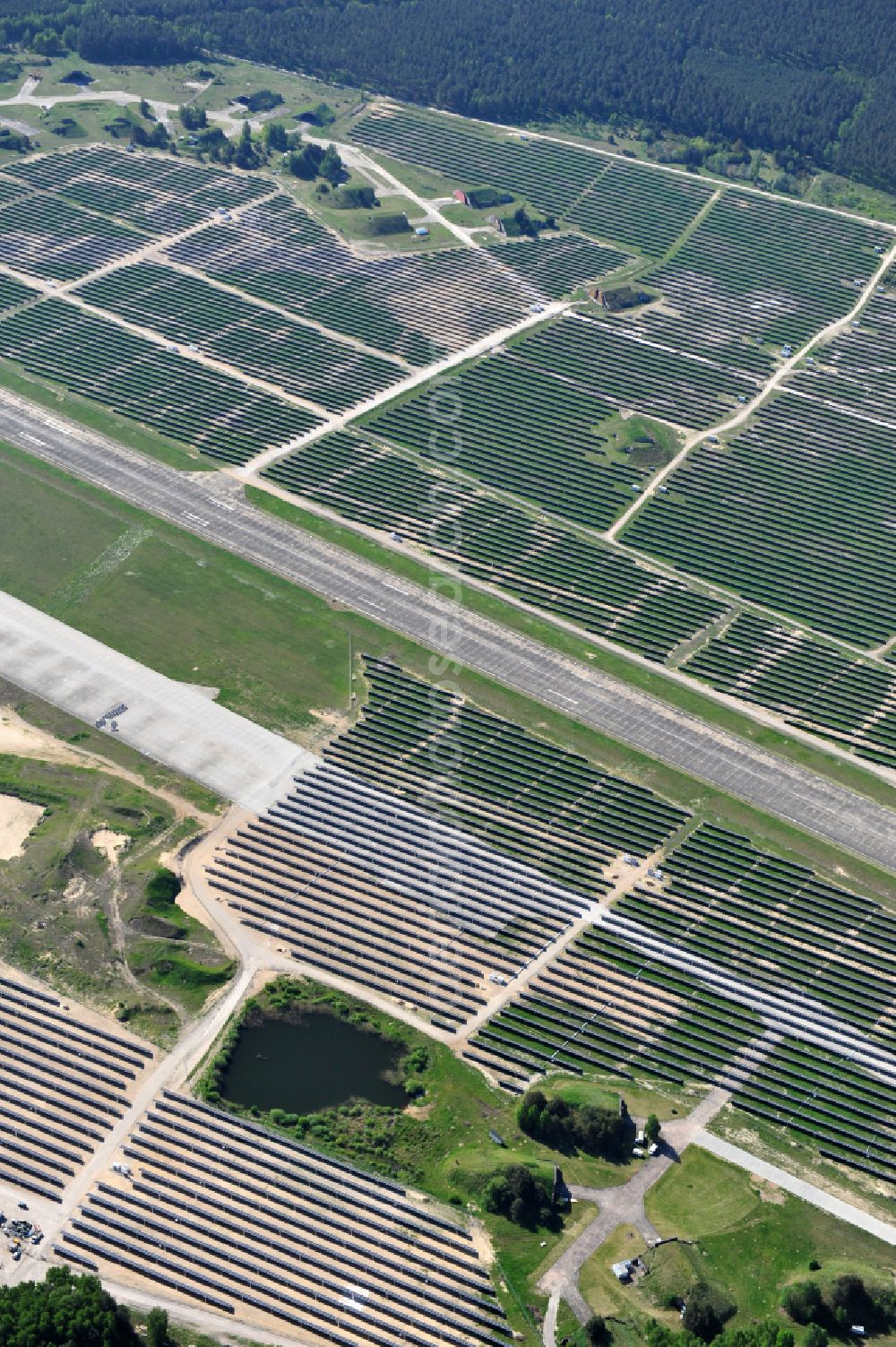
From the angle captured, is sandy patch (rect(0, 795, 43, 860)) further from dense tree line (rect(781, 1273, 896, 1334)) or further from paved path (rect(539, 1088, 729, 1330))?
dense tree line (rect(781, 1273, 896, 1334))

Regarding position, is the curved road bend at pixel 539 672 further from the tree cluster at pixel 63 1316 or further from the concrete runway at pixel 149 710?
the tree cluster at pixel 63 1316

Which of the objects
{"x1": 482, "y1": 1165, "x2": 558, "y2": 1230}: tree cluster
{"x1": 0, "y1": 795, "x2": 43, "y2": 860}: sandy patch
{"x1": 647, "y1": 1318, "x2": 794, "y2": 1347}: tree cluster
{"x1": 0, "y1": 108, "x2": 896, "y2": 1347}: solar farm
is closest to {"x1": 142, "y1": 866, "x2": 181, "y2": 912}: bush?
{"x1": 0, "y1": 108, "x2": 896, "y2": 1347}: solar farm

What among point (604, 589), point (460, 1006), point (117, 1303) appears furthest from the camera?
point (604, 589)

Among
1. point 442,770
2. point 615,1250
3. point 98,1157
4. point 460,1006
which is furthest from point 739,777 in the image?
point 98,1157

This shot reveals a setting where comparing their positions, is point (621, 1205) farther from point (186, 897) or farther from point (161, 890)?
point (161, 890)

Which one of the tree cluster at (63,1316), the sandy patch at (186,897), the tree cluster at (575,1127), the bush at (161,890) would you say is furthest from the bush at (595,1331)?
the bush at (161,890)

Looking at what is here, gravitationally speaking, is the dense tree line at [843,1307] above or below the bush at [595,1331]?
above

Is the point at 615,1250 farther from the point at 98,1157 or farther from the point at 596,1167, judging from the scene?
the point at 98,1157
